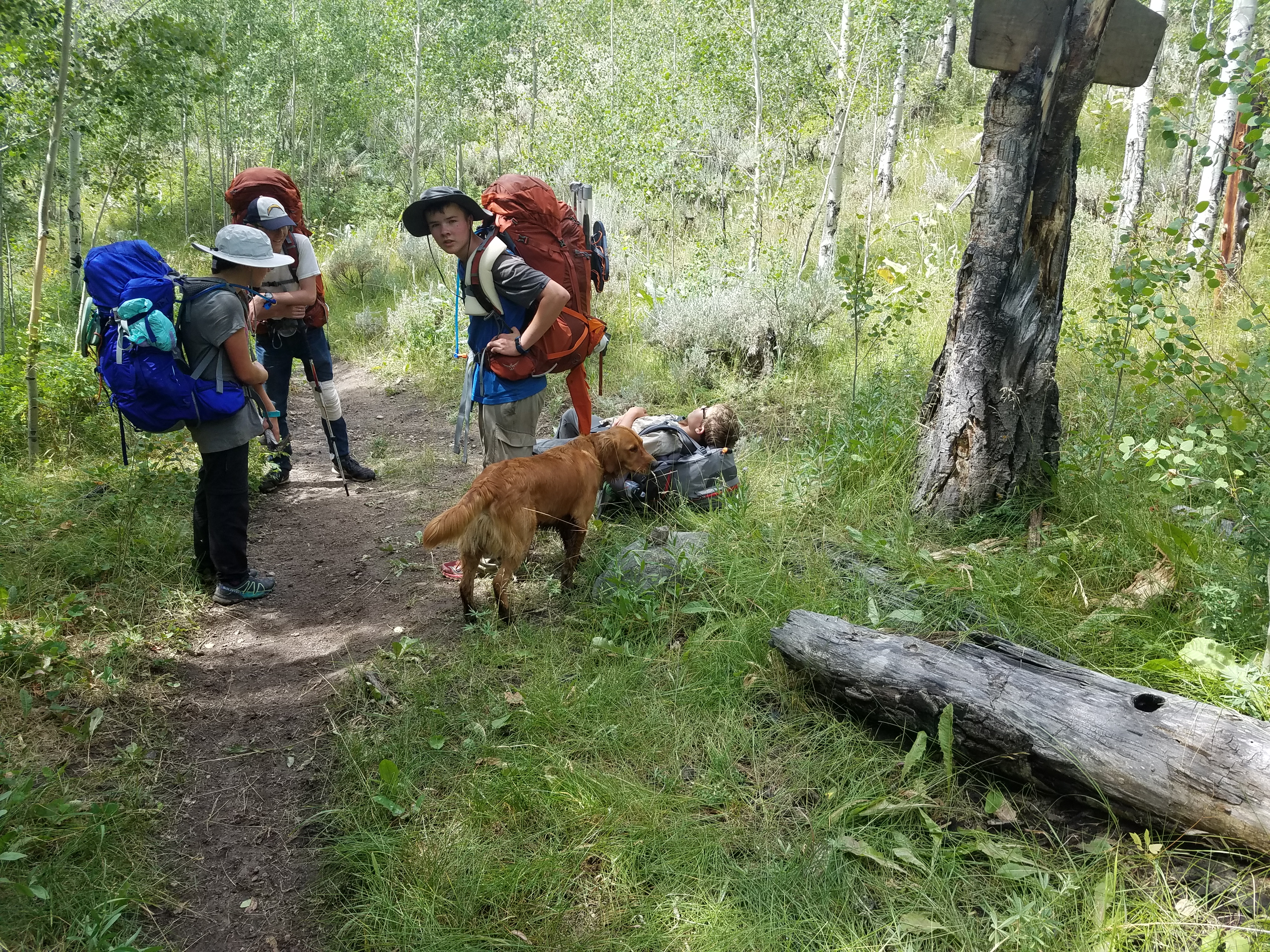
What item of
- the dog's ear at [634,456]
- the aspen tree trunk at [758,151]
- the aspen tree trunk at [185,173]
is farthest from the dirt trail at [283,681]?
the aspen tree trunk at [185,173]

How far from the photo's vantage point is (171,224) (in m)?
21.0

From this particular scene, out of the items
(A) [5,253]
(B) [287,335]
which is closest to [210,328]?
(B) [287,335]

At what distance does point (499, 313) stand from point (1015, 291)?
8.78ft

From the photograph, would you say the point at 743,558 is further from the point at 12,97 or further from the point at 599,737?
the point at 12,97

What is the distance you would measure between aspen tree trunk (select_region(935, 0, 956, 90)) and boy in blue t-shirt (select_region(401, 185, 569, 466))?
19829 mm

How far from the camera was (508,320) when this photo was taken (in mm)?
4277

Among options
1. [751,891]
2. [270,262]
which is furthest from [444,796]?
[270,262]

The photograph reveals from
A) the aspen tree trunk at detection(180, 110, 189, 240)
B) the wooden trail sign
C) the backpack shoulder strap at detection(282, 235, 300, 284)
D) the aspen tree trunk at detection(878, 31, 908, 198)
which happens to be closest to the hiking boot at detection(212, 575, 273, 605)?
the backpack shoulder strap at detection(282, 235, 300, 284)

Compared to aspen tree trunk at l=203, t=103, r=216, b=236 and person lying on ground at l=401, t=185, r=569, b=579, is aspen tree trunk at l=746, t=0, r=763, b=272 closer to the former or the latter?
person lying on ground at l=401, t=185, r=569, b=579

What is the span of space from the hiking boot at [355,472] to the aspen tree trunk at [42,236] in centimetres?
205

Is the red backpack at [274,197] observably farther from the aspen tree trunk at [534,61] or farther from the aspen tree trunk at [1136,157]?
the aspen tree trunk at [534,61]

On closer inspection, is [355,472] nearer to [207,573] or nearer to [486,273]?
[207,573]

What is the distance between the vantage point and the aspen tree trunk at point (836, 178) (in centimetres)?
973

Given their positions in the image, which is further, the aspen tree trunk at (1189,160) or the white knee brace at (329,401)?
the aspen tree trunk at (1189,160)
